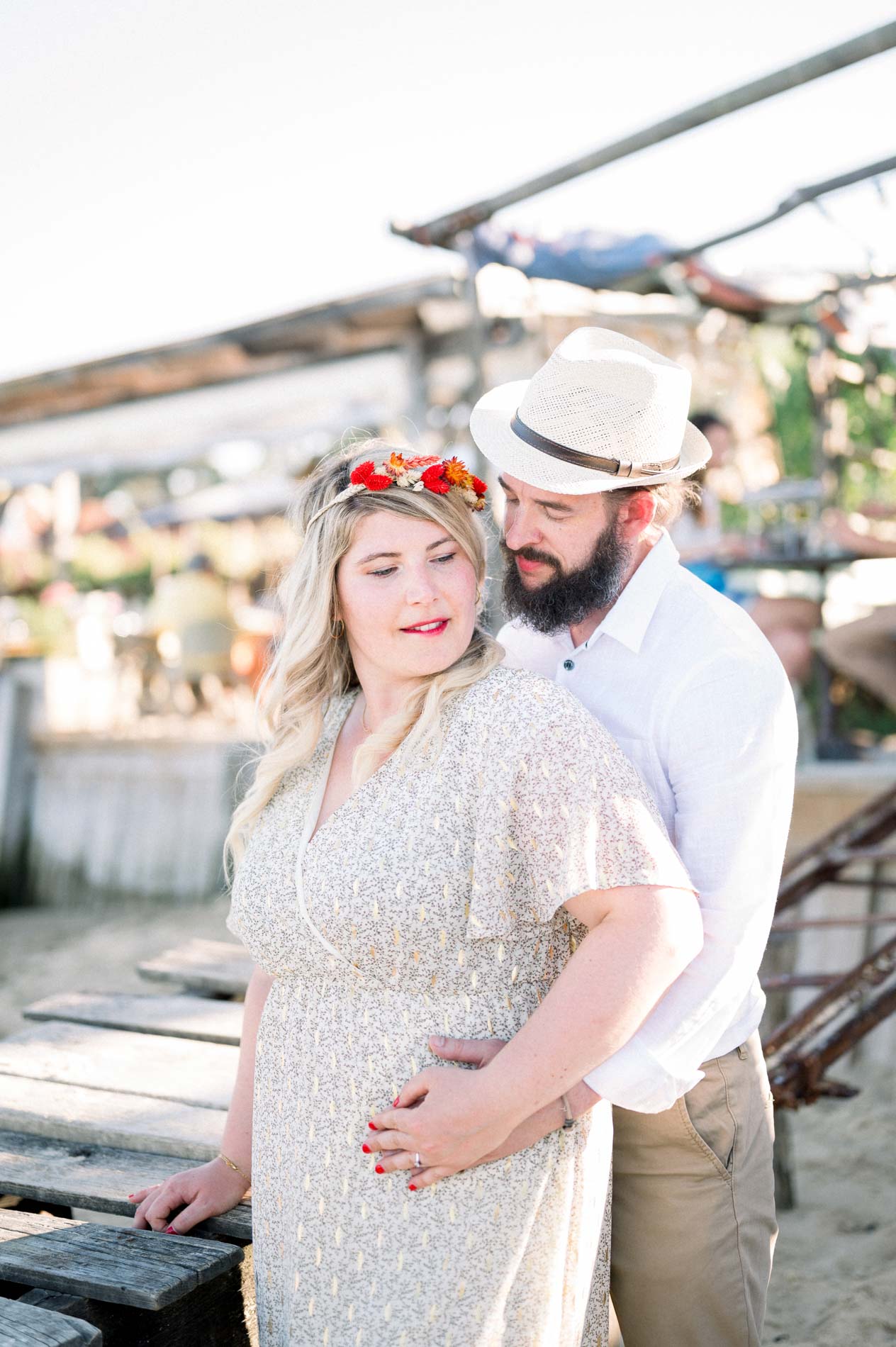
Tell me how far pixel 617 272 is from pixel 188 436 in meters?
5.34

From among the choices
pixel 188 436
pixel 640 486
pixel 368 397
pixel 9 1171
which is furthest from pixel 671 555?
pixel 188 436

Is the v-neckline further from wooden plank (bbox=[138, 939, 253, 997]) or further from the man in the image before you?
wooden plank (bbox=[138, 939, 253, 997])

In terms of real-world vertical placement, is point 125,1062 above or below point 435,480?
below

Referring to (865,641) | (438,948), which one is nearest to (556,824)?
(438,948)

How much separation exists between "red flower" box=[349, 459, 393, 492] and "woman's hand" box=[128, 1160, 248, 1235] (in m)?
1.13

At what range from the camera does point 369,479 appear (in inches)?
65.4

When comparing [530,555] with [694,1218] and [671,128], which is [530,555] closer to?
[694,1218]

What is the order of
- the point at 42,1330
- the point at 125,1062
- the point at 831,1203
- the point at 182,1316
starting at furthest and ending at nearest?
the point at 831,1203
the point at 125,1062
the point at 182,1316
the point at 42,1330

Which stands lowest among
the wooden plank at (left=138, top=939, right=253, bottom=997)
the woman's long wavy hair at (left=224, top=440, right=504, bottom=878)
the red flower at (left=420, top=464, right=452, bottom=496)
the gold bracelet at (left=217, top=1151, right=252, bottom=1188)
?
the wooden plank at (left=138, top=939, right=253, bottom=997)

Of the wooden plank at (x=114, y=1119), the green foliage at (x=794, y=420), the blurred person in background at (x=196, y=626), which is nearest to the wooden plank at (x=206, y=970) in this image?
the wooden plank at (x=114, y=1119)

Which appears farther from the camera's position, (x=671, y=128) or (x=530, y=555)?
(x=671, y=128)

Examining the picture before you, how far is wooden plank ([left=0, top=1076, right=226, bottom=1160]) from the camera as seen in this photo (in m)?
2.09

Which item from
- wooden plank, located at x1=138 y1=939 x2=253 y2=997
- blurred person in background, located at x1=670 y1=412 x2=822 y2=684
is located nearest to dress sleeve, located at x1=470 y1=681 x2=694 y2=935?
wooden plank, located at x1=138 y1=939 x2=253 y2=997

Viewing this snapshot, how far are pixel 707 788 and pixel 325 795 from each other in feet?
1.84
